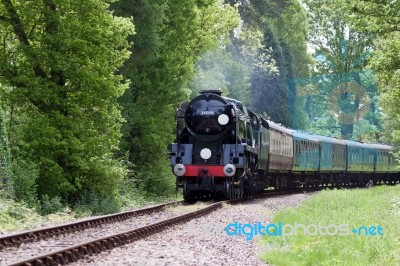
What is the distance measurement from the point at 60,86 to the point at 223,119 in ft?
18.4

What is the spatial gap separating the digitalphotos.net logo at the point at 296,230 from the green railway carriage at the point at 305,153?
69.3 feet

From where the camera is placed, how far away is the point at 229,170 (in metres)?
23.6

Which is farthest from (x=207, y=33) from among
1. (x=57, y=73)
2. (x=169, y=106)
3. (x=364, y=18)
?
(x=57, y=73)

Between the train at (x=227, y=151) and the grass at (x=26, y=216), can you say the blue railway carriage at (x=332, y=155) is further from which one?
the grass at (x=26, y=216)

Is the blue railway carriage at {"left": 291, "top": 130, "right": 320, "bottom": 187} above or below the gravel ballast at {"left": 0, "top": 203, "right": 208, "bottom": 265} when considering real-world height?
above

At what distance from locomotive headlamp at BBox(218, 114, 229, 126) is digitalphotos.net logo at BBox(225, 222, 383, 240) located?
8.05 m

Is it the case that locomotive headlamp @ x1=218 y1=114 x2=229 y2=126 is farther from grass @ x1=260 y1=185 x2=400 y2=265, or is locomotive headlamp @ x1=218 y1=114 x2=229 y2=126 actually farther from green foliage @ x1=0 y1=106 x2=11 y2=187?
grass @ x1=260 y1=185 x2=400 y2=265

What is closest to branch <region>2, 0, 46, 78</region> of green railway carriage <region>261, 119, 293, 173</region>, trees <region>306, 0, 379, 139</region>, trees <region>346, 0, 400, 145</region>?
green railway carriage <region>261, 119, 293, 173</region>

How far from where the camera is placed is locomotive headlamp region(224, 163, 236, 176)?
23.5 m

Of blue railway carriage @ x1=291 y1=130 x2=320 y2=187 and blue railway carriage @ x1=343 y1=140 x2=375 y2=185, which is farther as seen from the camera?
blue railway carriage @ x1=343 y1=140 x2=375 y2=185

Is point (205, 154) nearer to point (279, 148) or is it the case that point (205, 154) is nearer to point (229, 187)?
point (229, 187)

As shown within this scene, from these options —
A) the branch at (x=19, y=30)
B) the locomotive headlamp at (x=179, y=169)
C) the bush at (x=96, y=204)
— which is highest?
the branch at (x=19, y=30)

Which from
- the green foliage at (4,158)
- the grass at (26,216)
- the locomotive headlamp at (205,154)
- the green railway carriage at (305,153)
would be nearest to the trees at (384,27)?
the locomotive headlamp at (205,154)

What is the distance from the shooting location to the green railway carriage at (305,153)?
1469 inches
